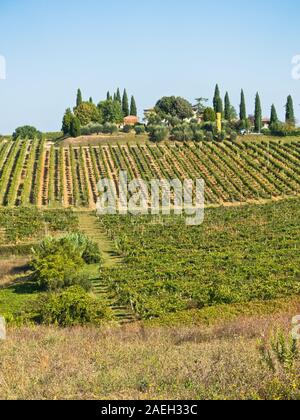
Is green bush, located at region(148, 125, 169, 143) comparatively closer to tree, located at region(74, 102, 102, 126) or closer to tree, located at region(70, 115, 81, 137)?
tree, located at region(70, 115, 81, 137)

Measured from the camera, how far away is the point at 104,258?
3444 cm

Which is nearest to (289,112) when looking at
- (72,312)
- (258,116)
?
(258,116)

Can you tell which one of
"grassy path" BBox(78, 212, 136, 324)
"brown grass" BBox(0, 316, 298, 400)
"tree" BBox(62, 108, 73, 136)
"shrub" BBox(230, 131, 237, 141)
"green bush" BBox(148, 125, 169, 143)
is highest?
"tree" BBox(62, 108, 73, 136)

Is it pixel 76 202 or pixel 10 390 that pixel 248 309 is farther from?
pixel 76 202

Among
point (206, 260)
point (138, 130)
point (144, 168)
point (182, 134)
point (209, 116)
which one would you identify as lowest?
point (206, 260)

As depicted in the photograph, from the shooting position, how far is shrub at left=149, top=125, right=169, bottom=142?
78.9m

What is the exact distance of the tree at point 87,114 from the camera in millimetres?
90125

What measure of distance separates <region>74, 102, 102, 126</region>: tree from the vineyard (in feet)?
35.4

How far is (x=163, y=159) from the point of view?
71.1 metres

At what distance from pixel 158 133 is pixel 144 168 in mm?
13065

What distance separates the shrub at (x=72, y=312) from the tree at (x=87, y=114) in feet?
231

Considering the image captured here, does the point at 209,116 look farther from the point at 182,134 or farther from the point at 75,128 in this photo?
the point at 75,128

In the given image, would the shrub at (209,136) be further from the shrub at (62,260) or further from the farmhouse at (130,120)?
the shrub at (62,260)

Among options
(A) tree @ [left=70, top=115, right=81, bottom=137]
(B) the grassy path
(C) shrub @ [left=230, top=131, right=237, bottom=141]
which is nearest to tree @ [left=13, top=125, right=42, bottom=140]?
(A) tree @ [left=70, top=115, right=81, bottom=137]
